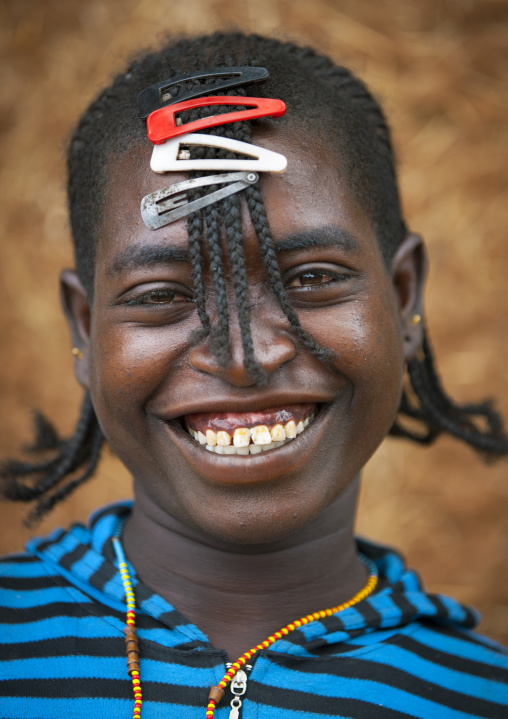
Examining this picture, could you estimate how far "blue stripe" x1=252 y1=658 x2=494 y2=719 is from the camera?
1.54 meters

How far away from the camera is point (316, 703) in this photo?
5.01 feet

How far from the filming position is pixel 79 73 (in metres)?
3.41

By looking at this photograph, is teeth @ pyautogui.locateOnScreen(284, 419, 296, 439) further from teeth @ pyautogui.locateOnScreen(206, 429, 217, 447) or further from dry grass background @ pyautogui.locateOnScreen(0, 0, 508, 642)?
dry grass background @ pyautogui.locateOnScreen(0, 0, 508, 642)

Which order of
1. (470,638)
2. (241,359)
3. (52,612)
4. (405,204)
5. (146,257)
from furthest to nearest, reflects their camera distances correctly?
(405,204)
(470,638)
(52,612)
(146,257)
(241,359)


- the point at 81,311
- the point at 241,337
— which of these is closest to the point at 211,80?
the point at 241,337

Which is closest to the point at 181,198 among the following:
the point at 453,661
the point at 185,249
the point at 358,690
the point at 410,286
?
the point at 185,249

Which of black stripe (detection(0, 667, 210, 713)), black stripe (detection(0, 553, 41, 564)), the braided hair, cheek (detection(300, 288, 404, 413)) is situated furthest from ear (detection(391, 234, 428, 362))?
black stripe (detection(0, 553, 41, 564))

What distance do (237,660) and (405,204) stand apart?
2.45m

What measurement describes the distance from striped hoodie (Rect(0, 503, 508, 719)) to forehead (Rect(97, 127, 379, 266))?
0.71m

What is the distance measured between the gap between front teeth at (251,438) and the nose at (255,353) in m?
0.10

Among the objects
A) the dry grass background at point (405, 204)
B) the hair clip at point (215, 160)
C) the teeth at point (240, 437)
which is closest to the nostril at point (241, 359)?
the teeth at point (240, 437)

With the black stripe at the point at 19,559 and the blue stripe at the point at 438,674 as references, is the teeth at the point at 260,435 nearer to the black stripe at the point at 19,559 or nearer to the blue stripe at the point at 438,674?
the blue stripe at the point at 438,674

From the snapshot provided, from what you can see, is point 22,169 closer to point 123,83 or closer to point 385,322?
point 123,83

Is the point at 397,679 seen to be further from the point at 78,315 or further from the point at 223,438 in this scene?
the point at 78,315
